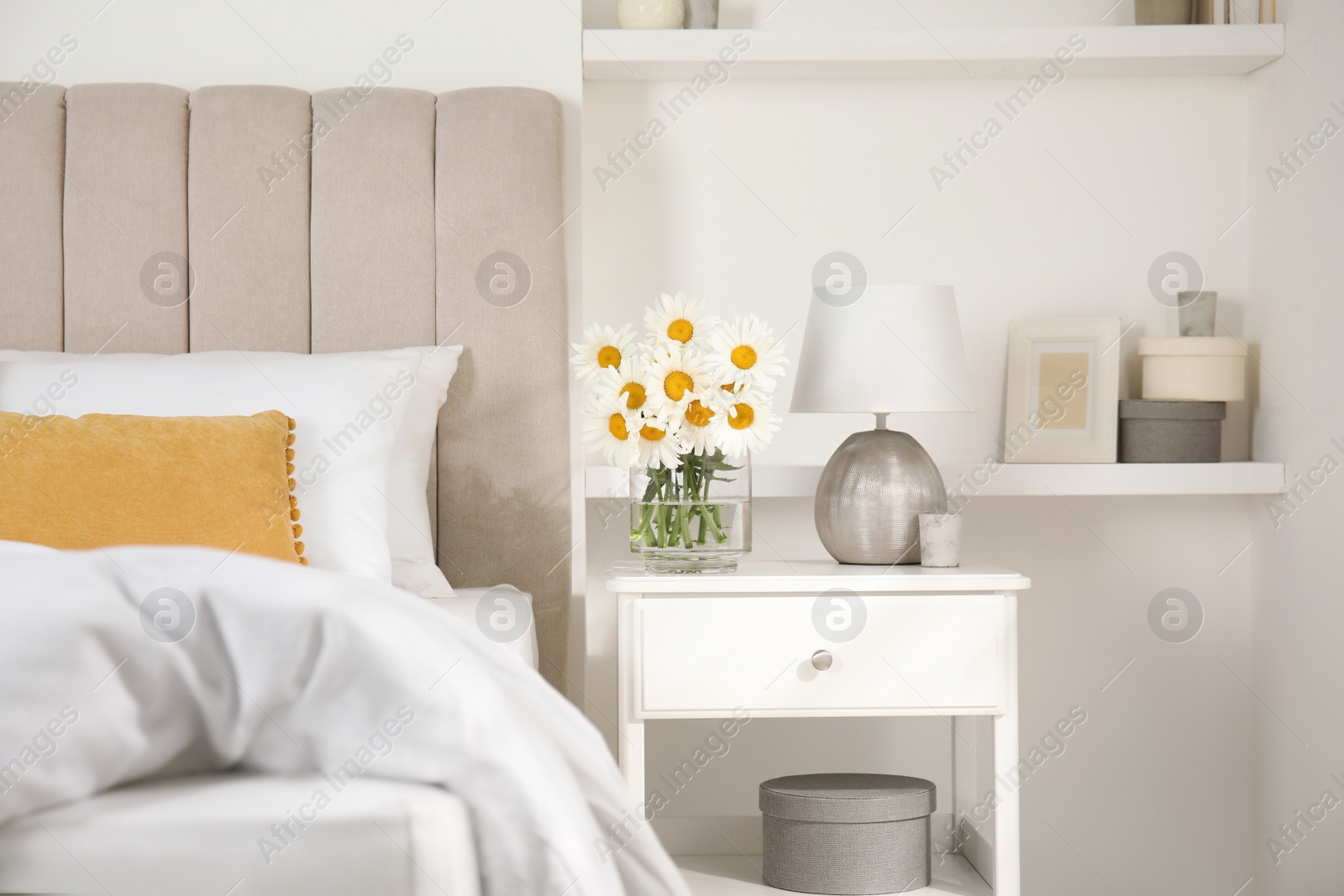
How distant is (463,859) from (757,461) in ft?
4.84

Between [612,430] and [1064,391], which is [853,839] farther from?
[1064,391]

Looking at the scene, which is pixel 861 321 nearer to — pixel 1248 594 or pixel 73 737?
pixel 1248 594

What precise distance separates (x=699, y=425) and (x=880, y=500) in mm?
319

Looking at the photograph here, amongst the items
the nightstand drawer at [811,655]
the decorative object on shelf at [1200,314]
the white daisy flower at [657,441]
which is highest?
the decorative object on shelf at [1200,314]

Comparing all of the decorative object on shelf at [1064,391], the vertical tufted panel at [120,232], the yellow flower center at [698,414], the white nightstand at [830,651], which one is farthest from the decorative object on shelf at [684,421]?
the vertical tufted panel at [120,232]

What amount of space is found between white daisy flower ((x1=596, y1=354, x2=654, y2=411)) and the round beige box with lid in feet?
3.15

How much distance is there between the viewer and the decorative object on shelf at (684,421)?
5.19 ft

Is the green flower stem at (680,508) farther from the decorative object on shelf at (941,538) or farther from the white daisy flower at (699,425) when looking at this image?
the decorative object on shelf at (941,538)

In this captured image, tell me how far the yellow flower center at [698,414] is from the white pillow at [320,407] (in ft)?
1.42

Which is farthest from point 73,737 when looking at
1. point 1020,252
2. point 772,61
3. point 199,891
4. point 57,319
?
point 1020,252

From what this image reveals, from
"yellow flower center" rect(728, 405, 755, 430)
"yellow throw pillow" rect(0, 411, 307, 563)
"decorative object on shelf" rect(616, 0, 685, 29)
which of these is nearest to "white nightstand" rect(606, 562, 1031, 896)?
"yellow flower center" rect(728, 405, 755, 430)

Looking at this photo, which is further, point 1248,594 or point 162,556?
point 1248,594

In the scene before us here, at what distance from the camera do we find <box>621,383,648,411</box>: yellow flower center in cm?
159

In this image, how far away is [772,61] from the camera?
1967 millimetres
